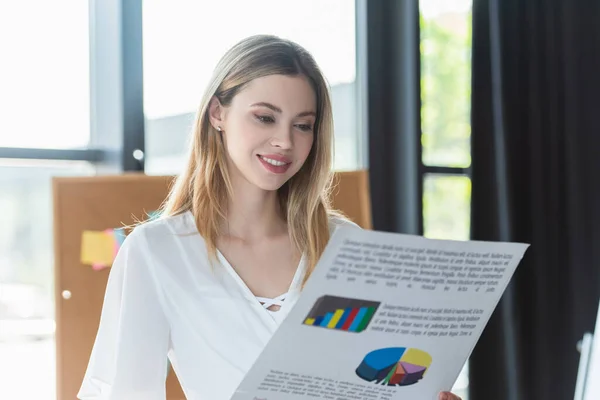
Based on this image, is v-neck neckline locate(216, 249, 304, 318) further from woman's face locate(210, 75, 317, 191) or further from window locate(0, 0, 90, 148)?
window locate(0, 0, 90, 148)

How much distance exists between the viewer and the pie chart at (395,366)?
110cm

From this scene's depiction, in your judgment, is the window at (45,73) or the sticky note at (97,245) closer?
the sticky note at (97,245)

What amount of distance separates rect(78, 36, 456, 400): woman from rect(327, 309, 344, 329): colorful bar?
1.01 feet

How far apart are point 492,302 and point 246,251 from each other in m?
0.52

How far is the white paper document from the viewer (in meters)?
0.99

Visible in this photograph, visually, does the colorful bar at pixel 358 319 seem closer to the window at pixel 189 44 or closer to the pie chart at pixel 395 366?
the pie chart at pixel 395 366

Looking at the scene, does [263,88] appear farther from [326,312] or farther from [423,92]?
[423,92]

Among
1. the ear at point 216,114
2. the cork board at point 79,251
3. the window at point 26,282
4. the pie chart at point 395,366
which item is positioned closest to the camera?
the pie chart at point 395,366

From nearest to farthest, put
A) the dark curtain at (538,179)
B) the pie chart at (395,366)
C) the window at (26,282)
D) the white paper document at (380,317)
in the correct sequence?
the white paper document at (380,317)
the pie chart at (395,366)
the window at (26,282)
the dark curtain at (538,179)

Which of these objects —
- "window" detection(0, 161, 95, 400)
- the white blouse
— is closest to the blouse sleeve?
the white blouse

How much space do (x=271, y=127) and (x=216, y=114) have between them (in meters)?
0.14

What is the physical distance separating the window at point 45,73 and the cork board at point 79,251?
496 mm

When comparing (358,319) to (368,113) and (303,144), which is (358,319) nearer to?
(303,144)

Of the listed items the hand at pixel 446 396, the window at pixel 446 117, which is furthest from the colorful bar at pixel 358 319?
the window at pixel 446 117
